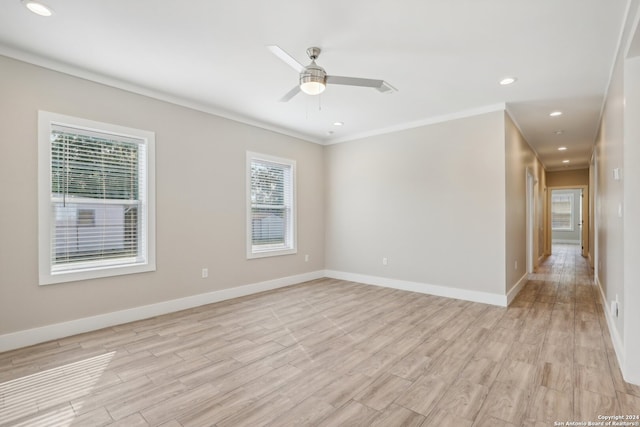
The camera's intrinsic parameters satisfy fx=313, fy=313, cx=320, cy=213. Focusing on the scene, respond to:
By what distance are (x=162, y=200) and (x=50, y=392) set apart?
2190 millimetres

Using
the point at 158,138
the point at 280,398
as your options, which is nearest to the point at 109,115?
the point at 158,138

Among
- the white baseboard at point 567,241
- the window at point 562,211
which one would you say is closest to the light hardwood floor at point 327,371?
the white baseboard at point 567,241

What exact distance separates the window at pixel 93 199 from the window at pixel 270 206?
1.51m

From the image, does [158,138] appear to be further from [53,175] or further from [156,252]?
[156,252]

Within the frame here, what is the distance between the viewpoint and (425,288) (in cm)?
488

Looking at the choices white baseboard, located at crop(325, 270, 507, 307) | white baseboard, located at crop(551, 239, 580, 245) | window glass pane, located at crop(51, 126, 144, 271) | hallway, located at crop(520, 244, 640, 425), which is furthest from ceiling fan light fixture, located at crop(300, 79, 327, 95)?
white baseboard, located at crop(551, 239, 580, 245)

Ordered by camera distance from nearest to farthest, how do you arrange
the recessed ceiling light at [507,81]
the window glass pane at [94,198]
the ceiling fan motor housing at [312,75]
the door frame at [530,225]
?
the ceiling fan motor housing at [312,75]
the window glass pane at [94,198]
the recessed ceiling light at [507,81]
the door frame at [530,225]

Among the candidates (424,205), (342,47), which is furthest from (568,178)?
(342,47)

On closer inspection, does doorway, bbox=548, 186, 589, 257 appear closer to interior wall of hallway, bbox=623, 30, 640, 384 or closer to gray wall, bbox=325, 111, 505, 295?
gray wall, bbox=325, 111, 505, 295

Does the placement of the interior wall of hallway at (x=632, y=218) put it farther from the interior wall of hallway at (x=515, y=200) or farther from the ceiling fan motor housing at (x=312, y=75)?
the ceiling fan motor housing at (x=312, y=75)

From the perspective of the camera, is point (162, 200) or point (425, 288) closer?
point (162, 200)

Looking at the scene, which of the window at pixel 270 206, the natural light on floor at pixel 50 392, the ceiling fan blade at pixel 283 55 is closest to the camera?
the natural light on floor at pixel 50 392

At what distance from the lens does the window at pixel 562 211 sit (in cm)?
1268

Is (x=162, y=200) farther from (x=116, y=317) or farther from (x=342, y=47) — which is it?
(x=342, y=47)
